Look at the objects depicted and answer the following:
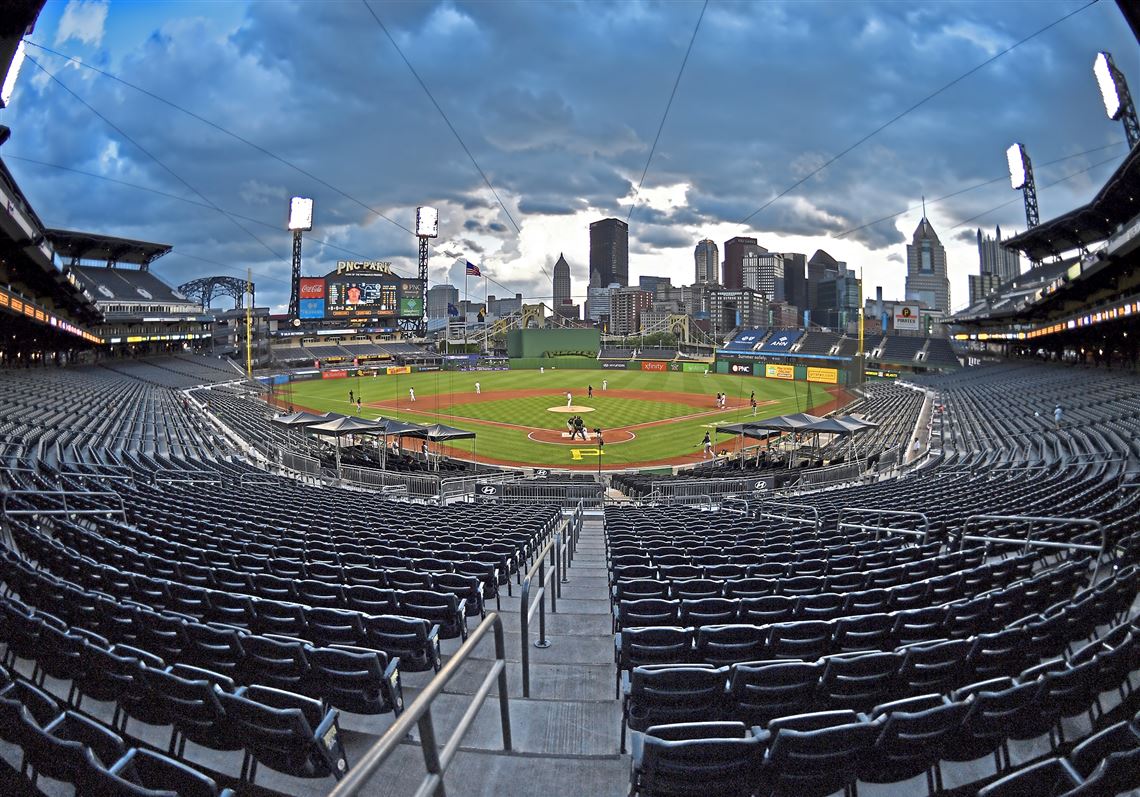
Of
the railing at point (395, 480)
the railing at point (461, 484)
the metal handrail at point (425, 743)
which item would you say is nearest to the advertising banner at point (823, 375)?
the railing at point (461, 484)

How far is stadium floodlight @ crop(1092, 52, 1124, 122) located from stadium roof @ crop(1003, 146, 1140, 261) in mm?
7690

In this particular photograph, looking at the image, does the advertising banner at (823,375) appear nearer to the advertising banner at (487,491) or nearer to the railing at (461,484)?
the railing at (461,484)

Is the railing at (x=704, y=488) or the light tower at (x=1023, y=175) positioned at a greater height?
the light tower at (x=1023, y=175)

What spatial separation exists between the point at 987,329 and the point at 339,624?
3755 inches

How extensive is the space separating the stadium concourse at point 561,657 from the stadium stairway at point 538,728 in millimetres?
27

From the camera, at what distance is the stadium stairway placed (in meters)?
4.14

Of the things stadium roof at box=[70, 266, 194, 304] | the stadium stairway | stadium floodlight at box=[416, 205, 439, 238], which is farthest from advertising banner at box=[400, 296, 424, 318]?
the stadium stairway

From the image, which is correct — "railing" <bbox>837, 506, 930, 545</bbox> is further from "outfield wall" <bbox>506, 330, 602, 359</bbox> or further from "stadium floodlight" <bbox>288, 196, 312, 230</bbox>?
"stadium floodlight" <bbox>288, 196, 312, 230</bbox>

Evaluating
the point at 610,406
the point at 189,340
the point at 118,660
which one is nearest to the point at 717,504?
the point at 118,660

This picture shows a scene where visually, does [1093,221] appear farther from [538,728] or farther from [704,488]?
[538,728]

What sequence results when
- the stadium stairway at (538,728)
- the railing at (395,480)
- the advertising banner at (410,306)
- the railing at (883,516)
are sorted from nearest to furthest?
the stadium stairway at (538,728) → the railing at (883,516) → the railing at (395,480) → the advertising banner at (410,306)

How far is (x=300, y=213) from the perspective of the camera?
370 ft

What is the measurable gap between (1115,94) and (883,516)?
61.1 metres

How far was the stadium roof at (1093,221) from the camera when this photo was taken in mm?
39447
